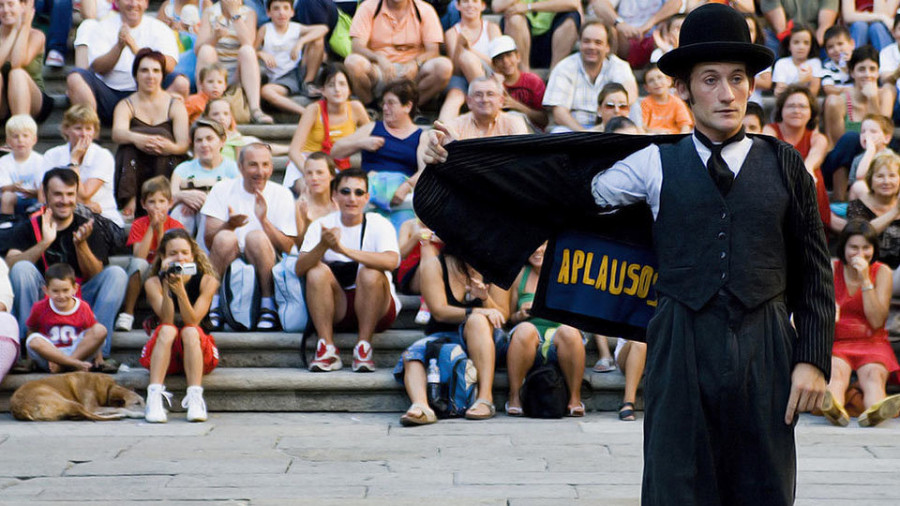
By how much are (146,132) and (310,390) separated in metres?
2.82

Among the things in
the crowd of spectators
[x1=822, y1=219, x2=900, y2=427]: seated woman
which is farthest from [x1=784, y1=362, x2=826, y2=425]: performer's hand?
[x1=822, y1=219, x2=900, y2=427]: seated woman

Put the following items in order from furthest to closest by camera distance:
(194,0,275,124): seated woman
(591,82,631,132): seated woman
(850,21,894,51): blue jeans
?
(850,21,894,51): blue jeans, (194,0,275,124): seated woman, (591,82,631,132): seated woman

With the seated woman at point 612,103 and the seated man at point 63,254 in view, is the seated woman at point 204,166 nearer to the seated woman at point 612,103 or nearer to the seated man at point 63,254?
the seated man at point 63,254

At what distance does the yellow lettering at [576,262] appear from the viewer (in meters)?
4.09

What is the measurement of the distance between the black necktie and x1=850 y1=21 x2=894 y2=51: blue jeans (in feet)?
27.2

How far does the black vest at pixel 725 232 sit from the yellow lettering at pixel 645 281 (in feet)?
0.92

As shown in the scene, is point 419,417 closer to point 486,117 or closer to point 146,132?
point 486,117

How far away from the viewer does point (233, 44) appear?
10969mm

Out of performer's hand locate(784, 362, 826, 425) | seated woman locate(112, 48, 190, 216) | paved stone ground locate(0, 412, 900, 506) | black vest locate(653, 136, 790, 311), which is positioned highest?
seated woman locate(112, 48, 190, 216)

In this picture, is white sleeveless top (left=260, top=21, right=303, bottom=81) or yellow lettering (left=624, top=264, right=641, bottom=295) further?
white sleeveless top (left=260, top=21, right=303, bottom=81)

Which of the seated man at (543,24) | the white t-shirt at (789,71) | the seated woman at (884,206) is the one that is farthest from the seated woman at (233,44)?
the seated woman at (884,206)

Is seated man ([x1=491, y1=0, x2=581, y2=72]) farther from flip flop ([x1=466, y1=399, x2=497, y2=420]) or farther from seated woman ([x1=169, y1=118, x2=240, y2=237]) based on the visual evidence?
flip flop ([x1=466, y1=399, x2=497, y2=420])

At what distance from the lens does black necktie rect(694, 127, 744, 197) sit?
3.62 metres

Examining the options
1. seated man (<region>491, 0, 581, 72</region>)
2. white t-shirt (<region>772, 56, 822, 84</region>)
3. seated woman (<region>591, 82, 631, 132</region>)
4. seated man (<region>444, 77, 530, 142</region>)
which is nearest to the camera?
seated man (<region>444, 77, 530, 142</region>)
